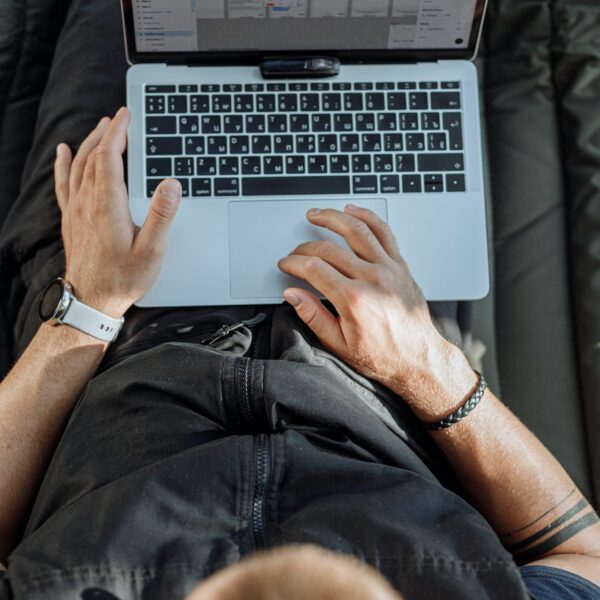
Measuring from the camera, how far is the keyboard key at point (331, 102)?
42.3 inches

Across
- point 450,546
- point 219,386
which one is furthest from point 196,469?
point 450,546

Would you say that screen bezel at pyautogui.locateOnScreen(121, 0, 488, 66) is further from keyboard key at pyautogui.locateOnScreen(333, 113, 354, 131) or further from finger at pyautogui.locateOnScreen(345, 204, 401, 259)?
finger at pyautogui.locateOnScreen(345, 204, 401, 259)

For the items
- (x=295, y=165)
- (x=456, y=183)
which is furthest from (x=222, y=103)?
(x=456, y=183)

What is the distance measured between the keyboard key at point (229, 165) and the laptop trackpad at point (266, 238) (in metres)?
0.04

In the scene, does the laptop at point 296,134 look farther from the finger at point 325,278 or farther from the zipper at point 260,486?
the zipper at point 260,486

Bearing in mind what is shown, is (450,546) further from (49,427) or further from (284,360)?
(49,427)

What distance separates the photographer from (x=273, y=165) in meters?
1.06

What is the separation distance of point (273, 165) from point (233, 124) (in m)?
0.08

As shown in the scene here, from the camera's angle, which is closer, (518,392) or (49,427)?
(49,427)

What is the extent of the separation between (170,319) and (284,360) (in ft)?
0.64

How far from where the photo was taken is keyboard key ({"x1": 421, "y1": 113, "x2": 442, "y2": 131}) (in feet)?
3.53

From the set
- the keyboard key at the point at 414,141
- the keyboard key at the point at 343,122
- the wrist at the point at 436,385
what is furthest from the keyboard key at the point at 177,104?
the wrist at the point at 436,385

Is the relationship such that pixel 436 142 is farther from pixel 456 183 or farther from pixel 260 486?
pixel 260 486

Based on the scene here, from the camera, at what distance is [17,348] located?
1.17m
